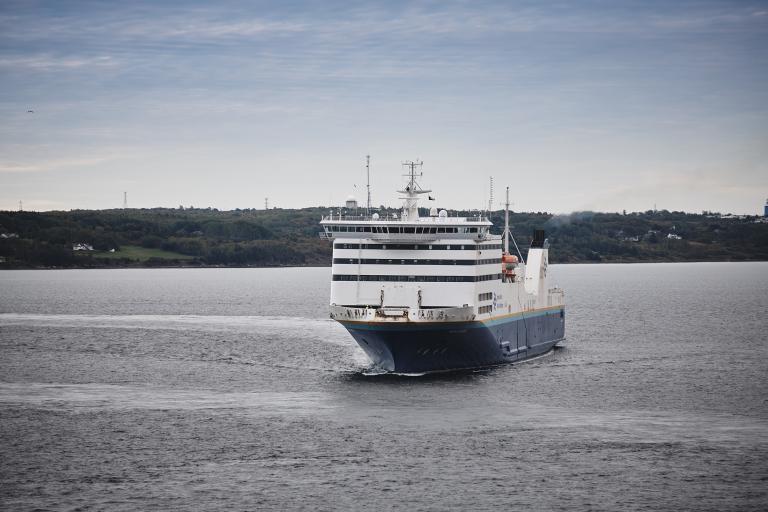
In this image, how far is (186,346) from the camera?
254 feet

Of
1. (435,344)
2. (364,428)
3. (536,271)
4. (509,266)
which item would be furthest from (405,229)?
(536,271)

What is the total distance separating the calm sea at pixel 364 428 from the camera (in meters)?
36.9

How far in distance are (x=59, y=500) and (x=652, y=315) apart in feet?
281

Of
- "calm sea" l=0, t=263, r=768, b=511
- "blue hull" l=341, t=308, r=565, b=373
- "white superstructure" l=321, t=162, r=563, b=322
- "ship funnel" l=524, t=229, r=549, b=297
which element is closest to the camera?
"calm sea" l=0, t=263, r=768, b=511

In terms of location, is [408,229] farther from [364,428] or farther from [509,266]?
[509,266]

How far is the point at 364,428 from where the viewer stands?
1811 inches

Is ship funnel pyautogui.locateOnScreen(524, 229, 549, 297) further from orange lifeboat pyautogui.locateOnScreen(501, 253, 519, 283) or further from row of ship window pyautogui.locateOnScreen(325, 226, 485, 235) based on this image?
row of ship window pyautogui.locateOnScreen(325, 226, 485, 235)

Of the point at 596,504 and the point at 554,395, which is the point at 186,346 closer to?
the point at 554,395

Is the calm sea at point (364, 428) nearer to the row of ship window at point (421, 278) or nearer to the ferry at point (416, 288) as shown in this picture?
the ferry at point (416, 288)

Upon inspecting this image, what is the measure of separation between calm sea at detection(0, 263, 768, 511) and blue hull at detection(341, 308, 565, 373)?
1424 mm

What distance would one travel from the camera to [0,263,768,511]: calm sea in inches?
1452

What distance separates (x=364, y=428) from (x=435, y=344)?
12680mm

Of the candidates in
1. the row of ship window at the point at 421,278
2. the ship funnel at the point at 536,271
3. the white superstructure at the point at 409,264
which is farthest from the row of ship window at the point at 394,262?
the ship funnel at the point at 536,271

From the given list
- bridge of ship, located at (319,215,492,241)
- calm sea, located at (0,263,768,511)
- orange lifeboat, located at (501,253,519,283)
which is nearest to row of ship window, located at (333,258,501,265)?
bridge of ship, located at (319,215,492,241)
